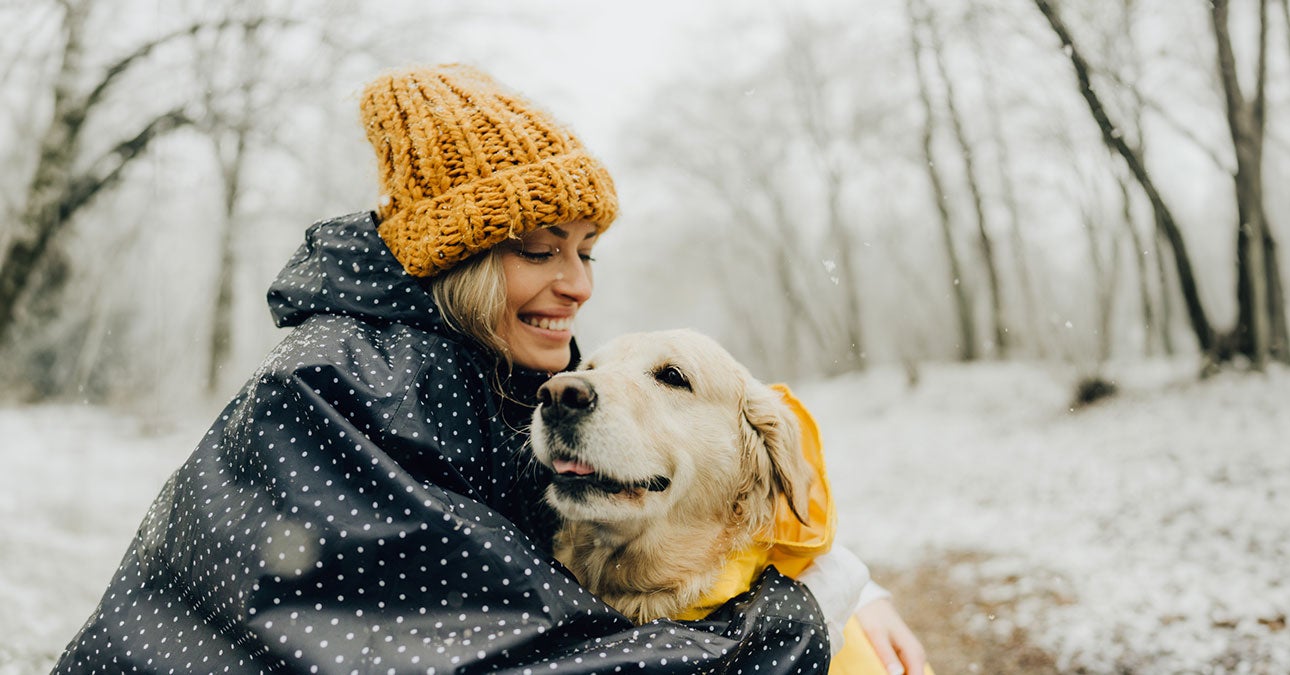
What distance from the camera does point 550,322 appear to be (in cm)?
240

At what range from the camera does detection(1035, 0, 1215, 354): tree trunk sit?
5.05 m

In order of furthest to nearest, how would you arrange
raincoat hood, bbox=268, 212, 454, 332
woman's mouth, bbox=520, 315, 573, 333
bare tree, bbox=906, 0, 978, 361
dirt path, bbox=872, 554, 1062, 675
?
1. bare tree, bbox=906, 0, 978, 361
2. dirt path, bbox=872, 554, 1062, 675
3. woman's mouth, bbox=520, 315, 573, 333
4. raincoat hood, bbox=268, 212, 454, 332

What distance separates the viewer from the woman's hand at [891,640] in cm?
239

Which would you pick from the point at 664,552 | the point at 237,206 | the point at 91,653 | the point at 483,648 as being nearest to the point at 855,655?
the point at 664,552

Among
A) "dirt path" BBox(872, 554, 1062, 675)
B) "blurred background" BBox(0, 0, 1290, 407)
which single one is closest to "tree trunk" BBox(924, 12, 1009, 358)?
"blurred background" BBox(0, 0, 1290, 407)

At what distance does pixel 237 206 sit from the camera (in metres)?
10.9

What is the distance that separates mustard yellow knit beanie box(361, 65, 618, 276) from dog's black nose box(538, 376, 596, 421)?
456mm

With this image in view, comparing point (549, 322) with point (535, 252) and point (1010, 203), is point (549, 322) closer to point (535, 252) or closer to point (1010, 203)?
point (535, 252)

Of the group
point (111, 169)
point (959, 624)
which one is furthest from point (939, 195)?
point (111, 169)

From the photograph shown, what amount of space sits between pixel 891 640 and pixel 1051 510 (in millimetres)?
5708

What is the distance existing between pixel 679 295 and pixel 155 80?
26797 millimetres

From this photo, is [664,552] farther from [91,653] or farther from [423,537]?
[91,653]

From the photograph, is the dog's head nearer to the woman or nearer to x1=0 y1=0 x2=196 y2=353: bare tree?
the woman

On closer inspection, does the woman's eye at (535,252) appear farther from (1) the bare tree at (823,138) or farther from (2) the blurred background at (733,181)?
(1) the bare tree at (823,138)
